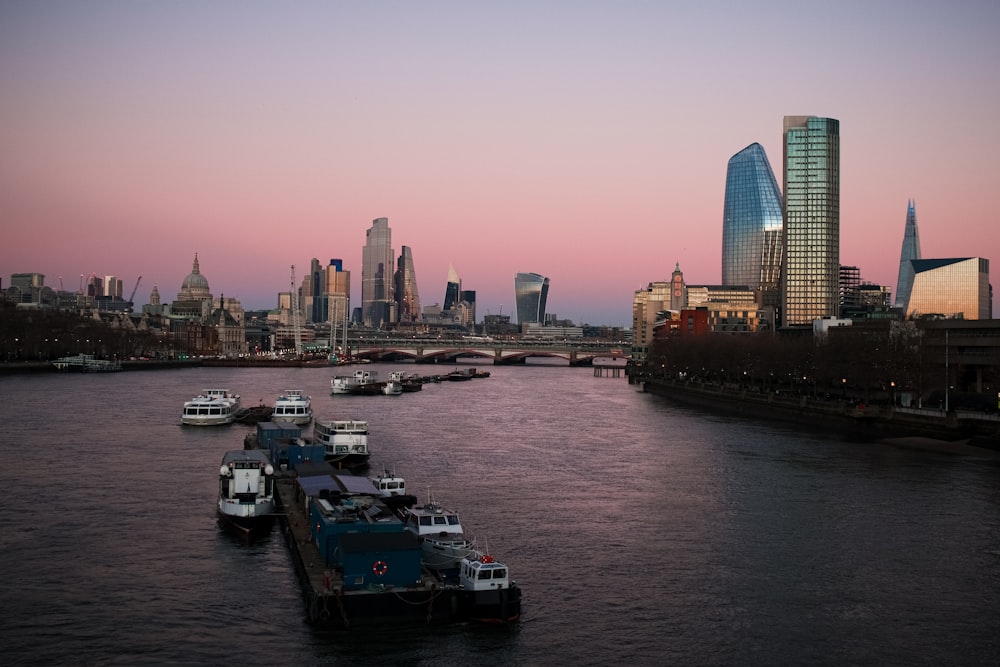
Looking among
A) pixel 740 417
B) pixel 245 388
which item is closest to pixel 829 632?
pixel 740 417

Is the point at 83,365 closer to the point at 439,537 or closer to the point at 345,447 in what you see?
the point at 345,447

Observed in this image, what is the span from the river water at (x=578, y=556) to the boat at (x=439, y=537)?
2014 mm

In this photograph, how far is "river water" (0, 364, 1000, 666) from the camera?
21969mm

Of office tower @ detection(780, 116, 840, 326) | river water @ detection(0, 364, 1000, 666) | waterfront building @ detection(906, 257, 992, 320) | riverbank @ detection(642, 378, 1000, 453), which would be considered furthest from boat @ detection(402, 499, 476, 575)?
office tower @ detection(780, 116, 840, 326)

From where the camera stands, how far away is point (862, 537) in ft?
107

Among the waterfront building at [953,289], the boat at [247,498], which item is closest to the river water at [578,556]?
the boat at [247,498]

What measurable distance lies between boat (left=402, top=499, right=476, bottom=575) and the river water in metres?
2.01

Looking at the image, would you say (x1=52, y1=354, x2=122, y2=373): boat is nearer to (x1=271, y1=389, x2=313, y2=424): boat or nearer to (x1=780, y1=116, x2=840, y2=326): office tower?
(x1=271, y1=389, x2=313, y2=424): boat

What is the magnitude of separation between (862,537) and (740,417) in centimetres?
4887

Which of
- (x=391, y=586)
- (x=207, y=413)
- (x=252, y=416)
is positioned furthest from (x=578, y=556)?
(x=252, y=416)

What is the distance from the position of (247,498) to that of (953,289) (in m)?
168

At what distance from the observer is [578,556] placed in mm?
29359

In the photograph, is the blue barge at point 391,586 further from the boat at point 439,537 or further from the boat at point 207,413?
the boat at point 207,413

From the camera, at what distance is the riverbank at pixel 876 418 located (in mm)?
56250
